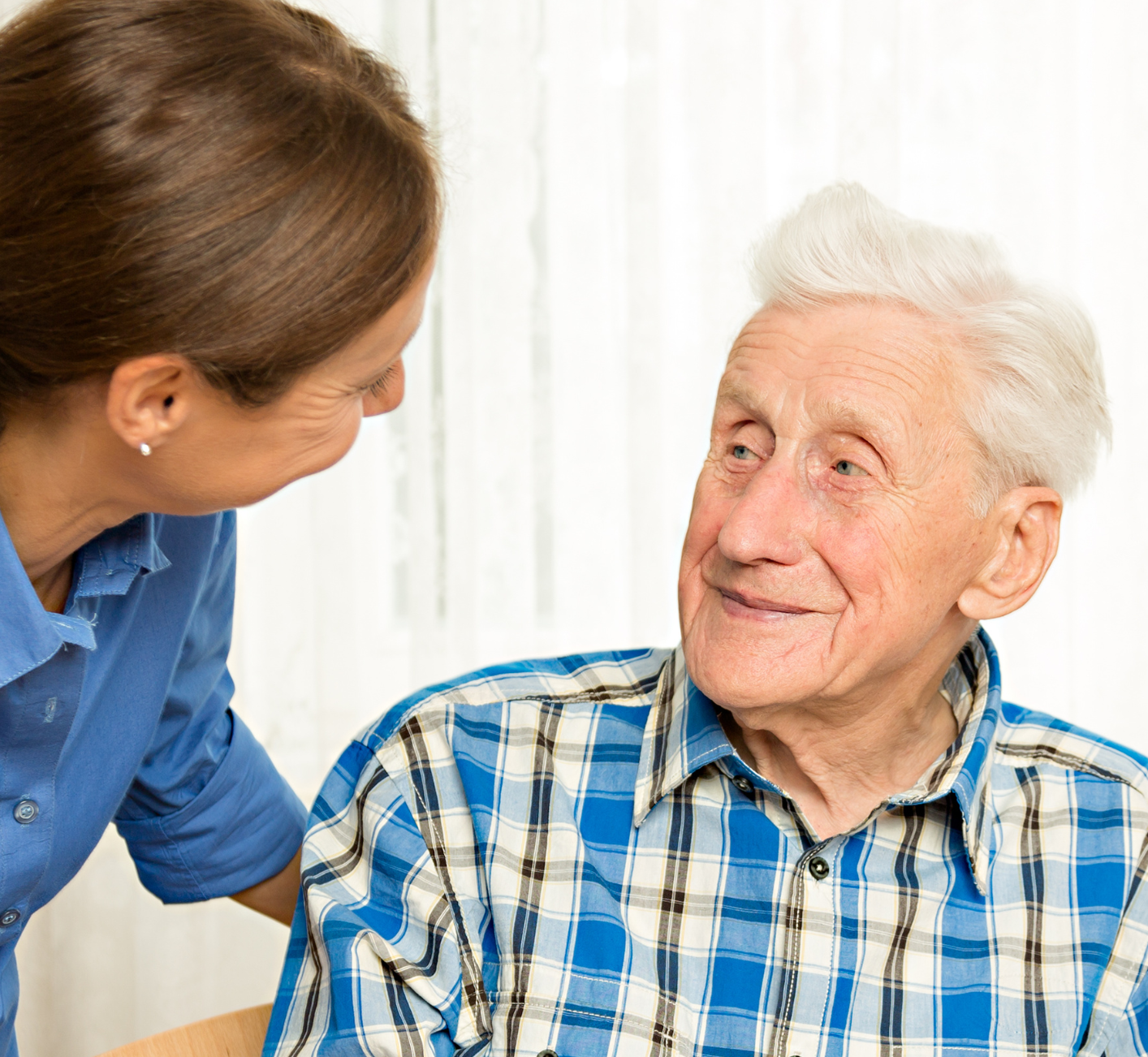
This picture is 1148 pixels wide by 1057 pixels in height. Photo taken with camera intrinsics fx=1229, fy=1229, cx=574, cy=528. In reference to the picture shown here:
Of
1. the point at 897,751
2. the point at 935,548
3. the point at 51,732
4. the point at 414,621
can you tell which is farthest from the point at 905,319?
the point at 414,621

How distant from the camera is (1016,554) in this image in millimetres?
1379

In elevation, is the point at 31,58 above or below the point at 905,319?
above

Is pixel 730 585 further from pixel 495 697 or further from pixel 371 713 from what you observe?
pixel 371 713

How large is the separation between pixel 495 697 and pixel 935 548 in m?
0.52

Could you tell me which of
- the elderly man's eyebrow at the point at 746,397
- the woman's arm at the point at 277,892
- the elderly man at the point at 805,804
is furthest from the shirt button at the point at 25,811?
the elderly man's eyebrow at the point at 746,397

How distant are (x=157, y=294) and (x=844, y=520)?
0.72 meters

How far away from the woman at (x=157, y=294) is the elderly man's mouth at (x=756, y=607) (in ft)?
1.36

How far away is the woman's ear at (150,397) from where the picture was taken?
972mm

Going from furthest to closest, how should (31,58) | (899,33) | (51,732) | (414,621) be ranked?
(414,621) < (899,33) < (51,732) < (31,58)

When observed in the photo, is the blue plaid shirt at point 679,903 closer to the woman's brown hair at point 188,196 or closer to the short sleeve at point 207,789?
the short sleeve at point 207,789

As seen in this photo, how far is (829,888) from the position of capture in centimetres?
131

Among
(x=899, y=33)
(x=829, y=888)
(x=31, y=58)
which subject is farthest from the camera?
(x=899, y=33)

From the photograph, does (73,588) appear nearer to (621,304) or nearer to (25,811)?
(25,811)

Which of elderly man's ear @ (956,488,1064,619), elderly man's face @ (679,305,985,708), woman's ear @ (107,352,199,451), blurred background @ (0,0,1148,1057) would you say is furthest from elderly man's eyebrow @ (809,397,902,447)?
blurred background @ (0,0,1148,1057)
